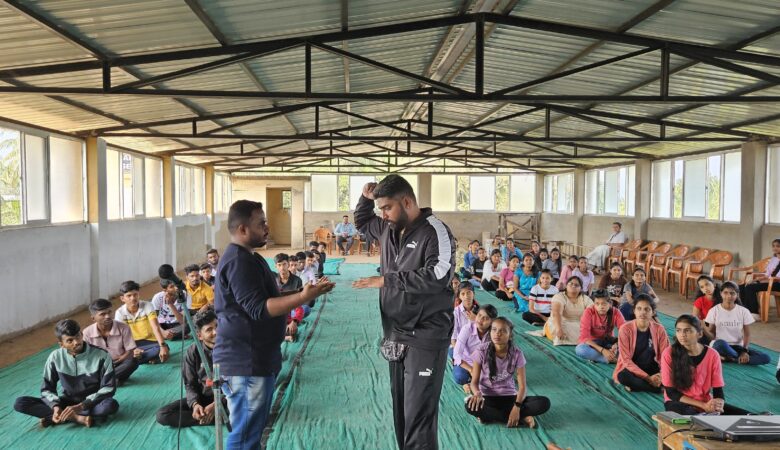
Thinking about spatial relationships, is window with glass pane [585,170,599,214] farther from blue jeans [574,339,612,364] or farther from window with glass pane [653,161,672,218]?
blue jeans [574,339,612,364]

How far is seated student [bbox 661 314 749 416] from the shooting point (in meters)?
4.48

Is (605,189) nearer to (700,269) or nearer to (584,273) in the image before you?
(700,269)

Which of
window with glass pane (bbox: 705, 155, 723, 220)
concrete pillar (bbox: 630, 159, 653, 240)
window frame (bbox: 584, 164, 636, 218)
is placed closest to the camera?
window with glass pane (bbox: 705, 155, 723, 220)

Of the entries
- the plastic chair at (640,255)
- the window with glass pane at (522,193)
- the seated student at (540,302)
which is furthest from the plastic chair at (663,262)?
the window with glass pane at (522,193)

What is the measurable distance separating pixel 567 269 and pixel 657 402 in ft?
15.3

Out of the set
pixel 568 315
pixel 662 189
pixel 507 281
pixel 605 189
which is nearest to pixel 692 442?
pixel 568 315

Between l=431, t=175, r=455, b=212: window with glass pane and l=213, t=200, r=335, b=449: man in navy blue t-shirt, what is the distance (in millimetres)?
21801

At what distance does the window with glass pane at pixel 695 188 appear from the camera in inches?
561

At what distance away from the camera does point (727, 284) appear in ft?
22.7

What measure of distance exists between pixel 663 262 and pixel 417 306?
12.6 meters

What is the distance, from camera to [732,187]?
42.9 feet

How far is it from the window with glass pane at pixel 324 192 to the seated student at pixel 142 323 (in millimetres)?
17634

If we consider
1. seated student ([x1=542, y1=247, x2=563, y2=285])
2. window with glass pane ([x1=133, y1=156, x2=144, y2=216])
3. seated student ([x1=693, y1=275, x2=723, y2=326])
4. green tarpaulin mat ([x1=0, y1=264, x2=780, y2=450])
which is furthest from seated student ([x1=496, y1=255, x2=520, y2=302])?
window with glass pane ([x1=133, y1=156, x2=144, y2=216])

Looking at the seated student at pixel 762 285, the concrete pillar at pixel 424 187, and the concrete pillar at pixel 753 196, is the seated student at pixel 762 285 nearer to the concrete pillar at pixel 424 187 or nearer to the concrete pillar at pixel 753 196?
the concrete pillar at pixel 753 196
